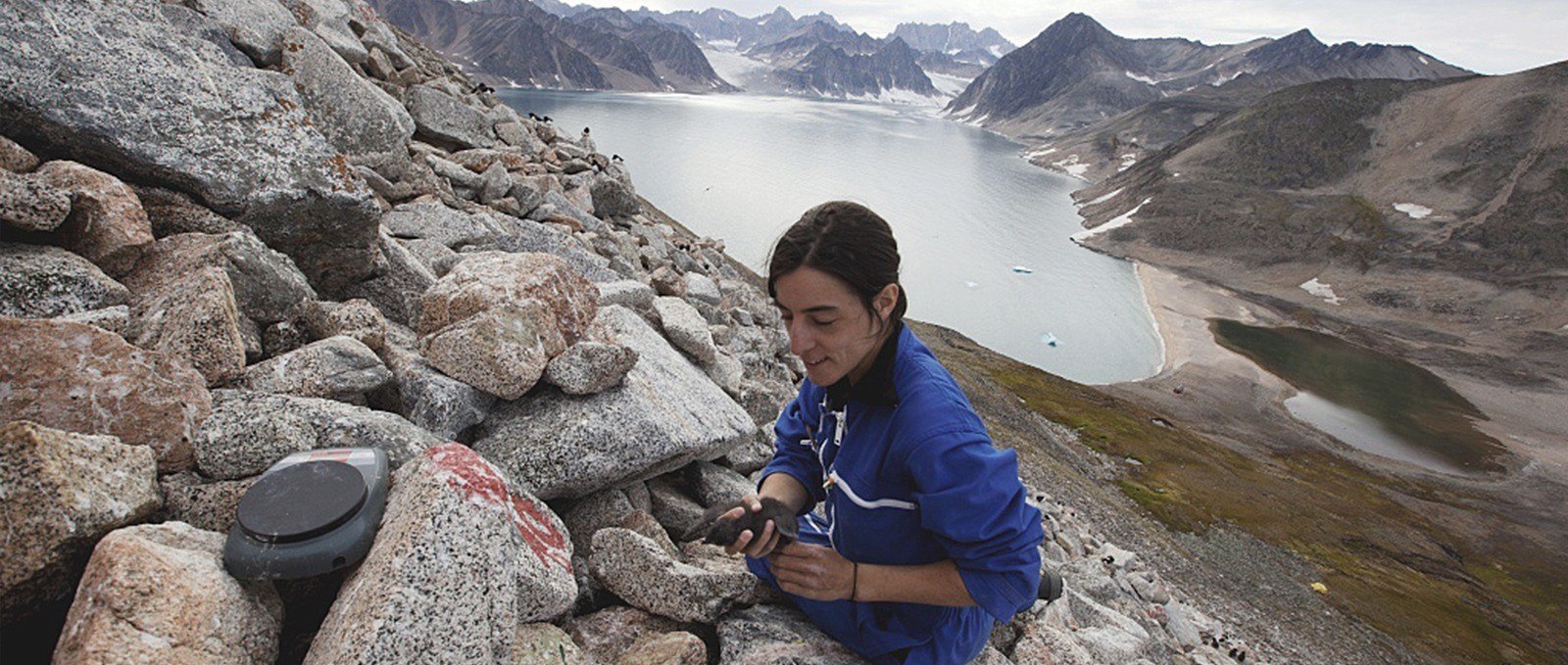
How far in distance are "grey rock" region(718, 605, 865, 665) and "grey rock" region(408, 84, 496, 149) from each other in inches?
519

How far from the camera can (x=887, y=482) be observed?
3.37 meters

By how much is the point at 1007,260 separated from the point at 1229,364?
2777 centimetres

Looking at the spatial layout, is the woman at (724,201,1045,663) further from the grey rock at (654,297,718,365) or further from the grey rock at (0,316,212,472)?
the grey rock at (654,297,718,365)

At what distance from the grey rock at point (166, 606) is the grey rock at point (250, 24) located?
799 centimetres

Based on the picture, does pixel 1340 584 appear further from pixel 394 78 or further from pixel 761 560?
pixel 394 78

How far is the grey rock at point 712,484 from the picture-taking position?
5840 mm

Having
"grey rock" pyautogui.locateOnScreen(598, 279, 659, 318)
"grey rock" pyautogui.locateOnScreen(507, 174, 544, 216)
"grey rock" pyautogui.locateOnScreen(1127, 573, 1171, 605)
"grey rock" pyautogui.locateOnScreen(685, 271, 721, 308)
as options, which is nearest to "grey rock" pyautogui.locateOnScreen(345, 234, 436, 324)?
"grey rock" pyautogui.locateOnScreen(598, 279, 659, 318)

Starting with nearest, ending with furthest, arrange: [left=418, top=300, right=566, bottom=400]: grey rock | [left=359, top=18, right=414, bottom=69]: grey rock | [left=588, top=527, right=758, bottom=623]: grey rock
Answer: [left=588, top=527, right=758, bottom=623]: grey rock, [left=418, top=300, right=566, bottom=400]: grey rock, [left=359, top=18, right=414, bottom=69]: grey rock

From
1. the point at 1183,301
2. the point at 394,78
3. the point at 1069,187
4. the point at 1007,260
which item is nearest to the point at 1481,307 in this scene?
the point at 1183,301

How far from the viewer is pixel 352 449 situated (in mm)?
3191

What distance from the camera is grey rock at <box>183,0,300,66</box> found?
814 cm

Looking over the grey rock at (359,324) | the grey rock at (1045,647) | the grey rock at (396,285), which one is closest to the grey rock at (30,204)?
the grey rock at (359,324)

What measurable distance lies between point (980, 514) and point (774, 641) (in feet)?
5.69

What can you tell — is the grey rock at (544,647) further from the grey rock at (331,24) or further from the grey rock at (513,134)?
the grey rock at (513,134)
